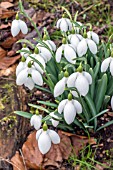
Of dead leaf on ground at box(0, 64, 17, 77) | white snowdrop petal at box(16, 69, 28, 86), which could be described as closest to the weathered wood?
dead leaf on ground at box(0, 64, 17, 77)

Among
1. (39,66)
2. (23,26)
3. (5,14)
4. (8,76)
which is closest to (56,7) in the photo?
(5,14)

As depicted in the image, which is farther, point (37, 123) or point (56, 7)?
point (56, 7)

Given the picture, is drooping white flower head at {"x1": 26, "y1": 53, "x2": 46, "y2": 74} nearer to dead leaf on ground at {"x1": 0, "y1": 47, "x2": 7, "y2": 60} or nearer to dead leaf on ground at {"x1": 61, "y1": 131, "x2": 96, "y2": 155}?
dead leaf on ground at {"x1": 61, "y1": 131, "x2": 96, "y2": 155}

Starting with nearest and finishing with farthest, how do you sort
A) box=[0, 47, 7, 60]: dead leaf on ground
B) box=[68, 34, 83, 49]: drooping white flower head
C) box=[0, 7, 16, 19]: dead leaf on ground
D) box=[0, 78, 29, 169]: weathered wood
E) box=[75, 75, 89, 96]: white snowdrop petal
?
box=[75, 75, 89, 96]: white snowdrop petal
box=[68, 34, 83, 49]: drooping white flower head
box=[0, 78, 29, 169]: weathered wood
box=[0, 47, 7, 60]: dead leaf on ground
box=[0, 7, 16, 19]: dead leaf on ground

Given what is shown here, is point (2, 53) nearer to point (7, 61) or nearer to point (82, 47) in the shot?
point (7, 61)

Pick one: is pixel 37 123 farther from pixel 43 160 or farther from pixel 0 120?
pixel 0 120

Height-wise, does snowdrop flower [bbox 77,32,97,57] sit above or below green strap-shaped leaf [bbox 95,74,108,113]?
above
